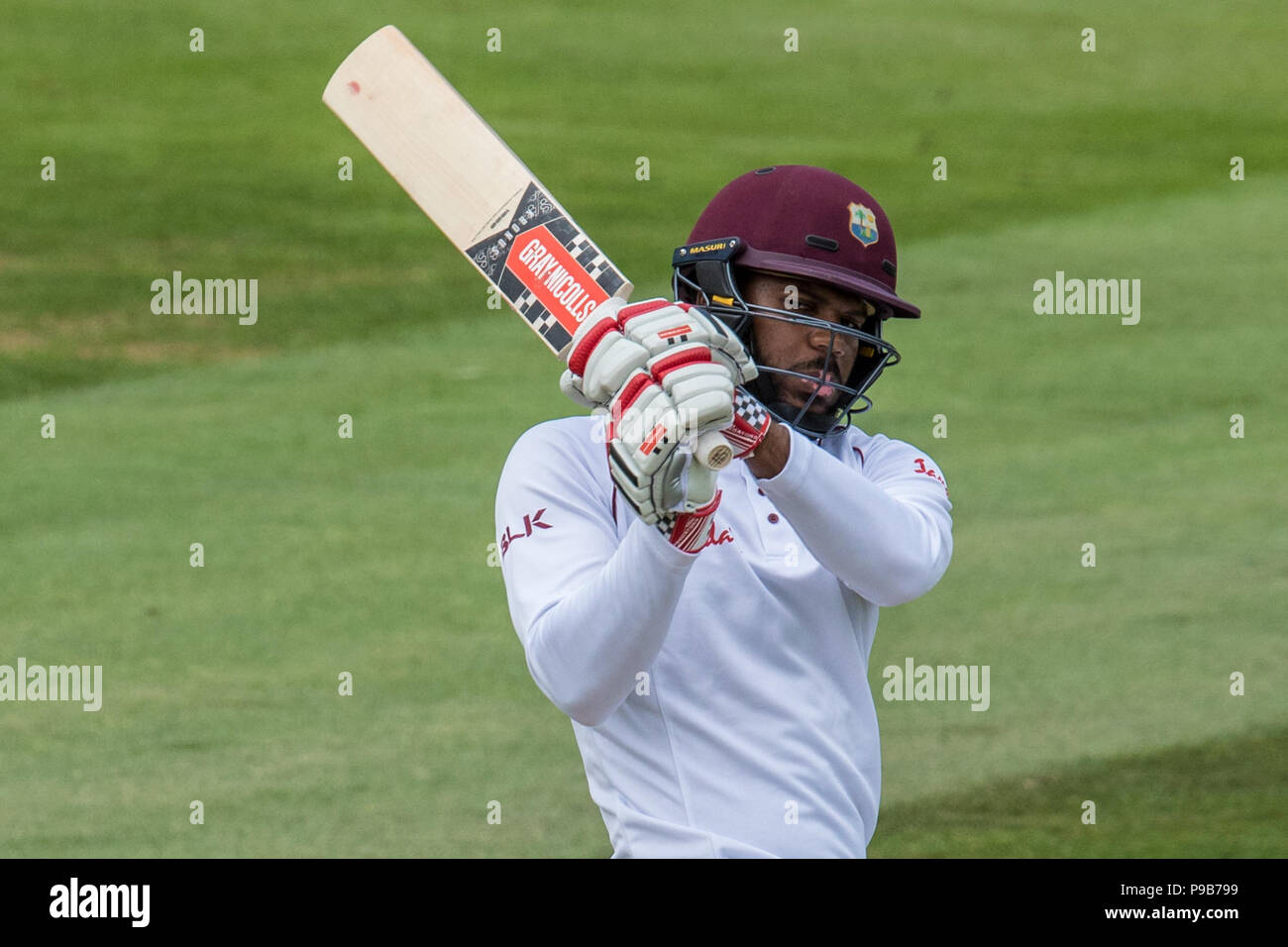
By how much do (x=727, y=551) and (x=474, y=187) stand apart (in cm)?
79

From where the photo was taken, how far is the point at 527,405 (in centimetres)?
1027

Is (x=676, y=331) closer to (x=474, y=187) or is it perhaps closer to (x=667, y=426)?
(x=667, y=426)

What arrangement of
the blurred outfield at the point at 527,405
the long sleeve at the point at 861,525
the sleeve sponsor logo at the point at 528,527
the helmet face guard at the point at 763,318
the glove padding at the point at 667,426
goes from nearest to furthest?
the glove padding at the point at 667,426, the long sleeve at the point at 861,525, the sleeve sponsor logo at the point at 528,527, the helmet face guard at the point at 763,318, the blurred outfield at the point at 527,405

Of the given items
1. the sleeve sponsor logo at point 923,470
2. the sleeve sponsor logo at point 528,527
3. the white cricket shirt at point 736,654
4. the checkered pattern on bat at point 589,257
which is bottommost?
the white cricket shirt at point 736,654

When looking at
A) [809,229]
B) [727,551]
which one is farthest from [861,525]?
[809,229]

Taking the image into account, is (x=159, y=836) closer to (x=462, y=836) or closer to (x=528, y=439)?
(x=462, y=836)

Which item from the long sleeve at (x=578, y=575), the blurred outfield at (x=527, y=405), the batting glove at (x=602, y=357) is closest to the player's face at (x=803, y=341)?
the long sleeve at (x=578, y=575)

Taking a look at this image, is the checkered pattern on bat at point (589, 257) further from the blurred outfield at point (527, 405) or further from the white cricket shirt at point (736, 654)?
the blurred outfield at point (527, 405)

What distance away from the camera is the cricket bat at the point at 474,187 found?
9.94ft

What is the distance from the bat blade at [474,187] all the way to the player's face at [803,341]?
231mm

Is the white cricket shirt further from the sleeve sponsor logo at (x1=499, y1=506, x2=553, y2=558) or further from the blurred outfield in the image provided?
the blurred outfield

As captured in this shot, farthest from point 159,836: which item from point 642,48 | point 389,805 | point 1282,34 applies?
point 1282,34

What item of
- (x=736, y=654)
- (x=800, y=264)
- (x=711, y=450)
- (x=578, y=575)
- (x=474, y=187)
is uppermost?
(x=474, y=187)

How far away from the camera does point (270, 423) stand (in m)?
10.1
